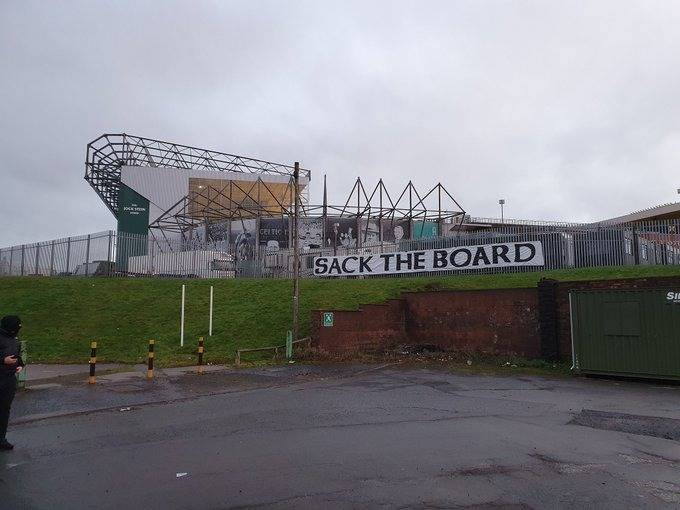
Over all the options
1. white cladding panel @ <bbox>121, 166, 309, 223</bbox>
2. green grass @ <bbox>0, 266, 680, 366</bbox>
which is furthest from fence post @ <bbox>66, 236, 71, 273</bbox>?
white cladding panel @ <bbox>121, 166, 309, 223</bbox>

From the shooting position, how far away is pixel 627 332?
540 inches

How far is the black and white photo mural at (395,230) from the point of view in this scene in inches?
1764

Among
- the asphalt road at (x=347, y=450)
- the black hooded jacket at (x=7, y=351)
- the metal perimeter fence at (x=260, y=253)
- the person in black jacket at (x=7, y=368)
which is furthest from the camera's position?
the metal perimeter fence at (x=260, y=253)

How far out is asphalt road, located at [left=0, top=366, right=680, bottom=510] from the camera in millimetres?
5348

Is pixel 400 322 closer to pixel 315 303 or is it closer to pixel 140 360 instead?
pixel 315 303

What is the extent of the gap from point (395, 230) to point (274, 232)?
389 inches

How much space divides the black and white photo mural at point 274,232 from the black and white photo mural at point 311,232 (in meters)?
1.28

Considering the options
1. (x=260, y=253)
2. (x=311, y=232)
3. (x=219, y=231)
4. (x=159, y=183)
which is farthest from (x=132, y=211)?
(x=260, y=253)

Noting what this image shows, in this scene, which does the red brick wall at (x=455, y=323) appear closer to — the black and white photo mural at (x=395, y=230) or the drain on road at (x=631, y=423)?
the drain on road at (x=631, y=423)

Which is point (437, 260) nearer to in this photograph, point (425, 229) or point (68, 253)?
point (68, 253)

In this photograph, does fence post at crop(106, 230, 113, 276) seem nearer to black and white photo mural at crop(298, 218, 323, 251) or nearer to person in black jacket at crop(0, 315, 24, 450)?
black and white photo mural at crop(298, 218, 323, 251)

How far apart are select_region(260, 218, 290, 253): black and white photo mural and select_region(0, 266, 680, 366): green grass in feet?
58.4

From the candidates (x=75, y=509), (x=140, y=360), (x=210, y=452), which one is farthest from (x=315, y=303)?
(x=75, y=509)

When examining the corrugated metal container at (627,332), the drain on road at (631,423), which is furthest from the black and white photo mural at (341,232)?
the drain on road at (631,423)
